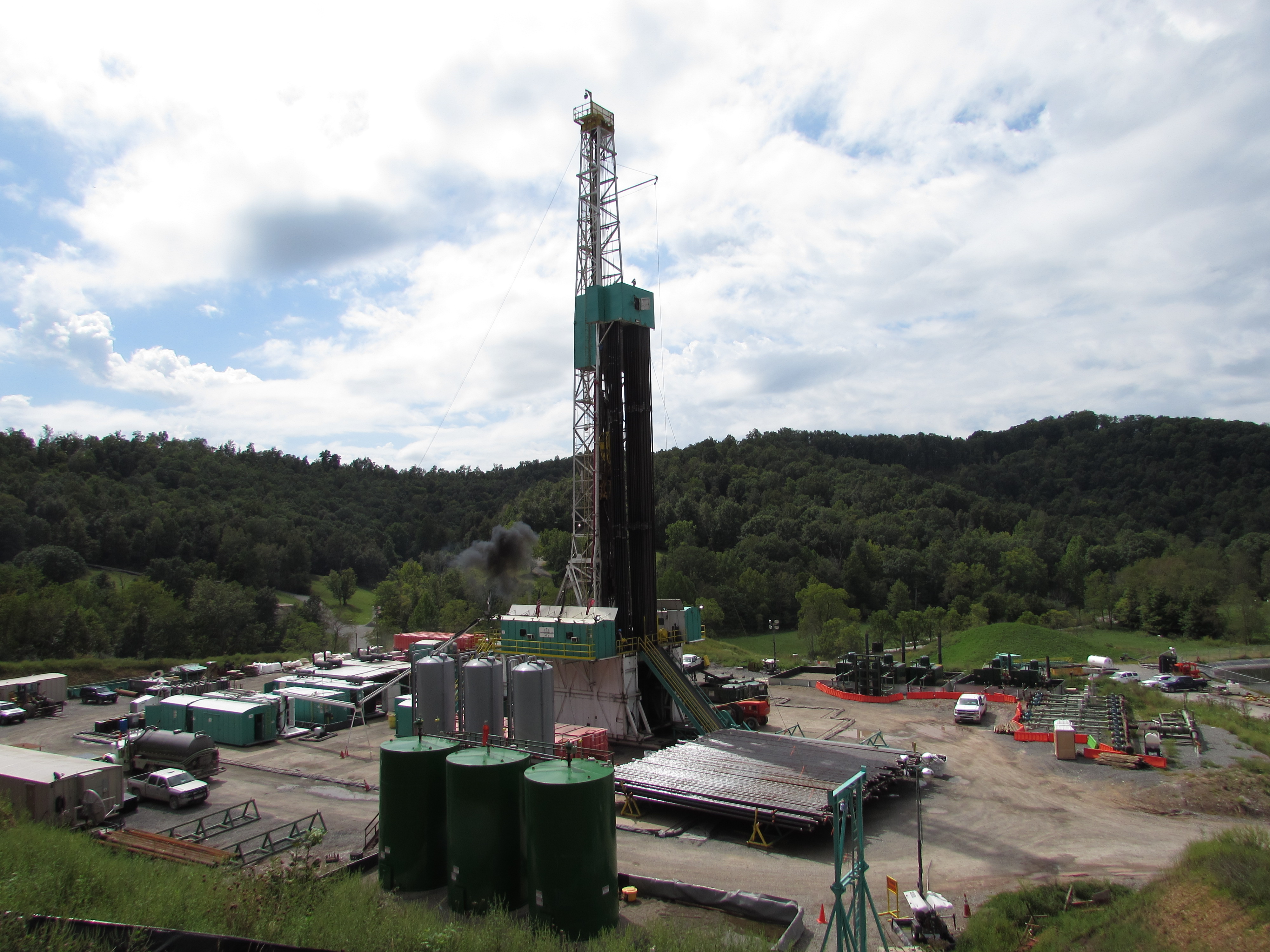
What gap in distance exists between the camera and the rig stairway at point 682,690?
28.5m

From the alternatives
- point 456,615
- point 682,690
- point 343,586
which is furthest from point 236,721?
point 343,586

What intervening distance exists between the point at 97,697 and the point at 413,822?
3445 cm

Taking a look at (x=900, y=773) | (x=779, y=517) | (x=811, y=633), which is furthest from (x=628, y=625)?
(x=779, y=517)

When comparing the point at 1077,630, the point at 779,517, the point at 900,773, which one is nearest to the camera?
the point at 900,773

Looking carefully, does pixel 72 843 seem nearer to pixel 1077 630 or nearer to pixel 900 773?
pixel 900 773

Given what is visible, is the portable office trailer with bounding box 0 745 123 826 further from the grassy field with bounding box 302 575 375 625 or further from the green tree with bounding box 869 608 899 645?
the grassy field with bounding box 302 575 375 625

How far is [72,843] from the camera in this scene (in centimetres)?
1442

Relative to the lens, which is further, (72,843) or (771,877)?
(771,877)

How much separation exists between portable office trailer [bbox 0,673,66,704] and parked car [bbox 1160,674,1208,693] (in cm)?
5786

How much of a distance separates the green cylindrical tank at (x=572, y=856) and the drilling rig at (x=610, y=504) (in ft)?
52.4

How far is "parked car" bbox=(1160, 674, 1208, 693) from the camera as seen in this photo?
4097 centimetres

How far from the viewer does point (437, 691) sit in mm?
20969

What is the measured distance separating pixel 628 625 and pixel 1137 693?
26.2 metres

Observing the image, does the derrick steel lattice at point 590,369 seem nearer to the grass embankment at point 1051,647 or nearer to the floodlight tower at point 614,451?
the floodlight tower at point 614,451
